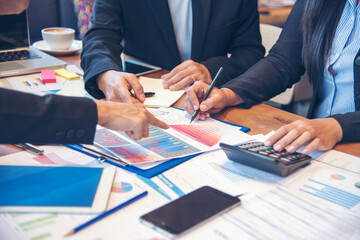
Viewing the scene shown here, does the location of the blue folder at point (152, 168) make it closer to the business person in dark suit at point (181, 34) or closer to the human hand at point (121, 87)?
the human hand at point (121, 87)

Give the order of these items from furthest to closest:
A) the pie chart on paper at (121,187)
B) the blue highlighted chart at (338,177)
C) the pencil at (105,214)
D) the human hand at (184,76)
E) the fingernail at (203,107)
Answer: the human hand at (184,76) < the fingernail at (203,107) < the blue highlighted chart at (338,177) < the pie chart on paper at (121,187) < the pencil at (105,214)

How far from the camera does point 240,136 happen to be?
97 cm

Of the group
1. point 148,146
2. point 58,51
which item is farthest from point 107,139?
point 58,51

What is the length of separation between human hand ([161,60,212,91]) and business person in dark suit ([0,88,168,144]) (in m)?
0.50

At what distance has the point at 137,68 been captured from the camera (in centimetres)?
154

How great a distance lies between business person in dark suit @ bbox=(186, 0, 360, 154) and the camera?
3.87 feet

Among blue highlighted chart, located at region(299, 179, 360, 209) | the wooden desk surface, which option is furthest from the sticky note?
blue highlighted chart, located at region(299, 179, 360, 209)

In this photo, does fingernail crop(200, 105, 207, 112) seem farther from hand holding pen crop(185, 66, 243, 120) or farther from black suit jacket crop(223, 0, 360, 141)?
black suit jacket crop(223, 0, 360, 141)

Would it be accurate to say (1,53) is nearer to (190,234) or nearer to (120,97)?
(120,97)

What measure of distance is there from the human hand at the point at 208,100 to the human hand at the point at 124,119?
26 centimetres

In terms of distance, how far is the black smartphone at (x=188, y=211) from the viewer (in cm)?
59

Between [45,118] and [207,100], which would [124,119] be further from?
[207,100]

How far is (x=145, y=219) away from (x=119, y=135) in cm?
35

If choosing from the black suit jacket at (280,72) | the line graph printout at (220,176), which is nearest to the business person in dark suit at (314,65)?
the black suit jacket at (280,72)
